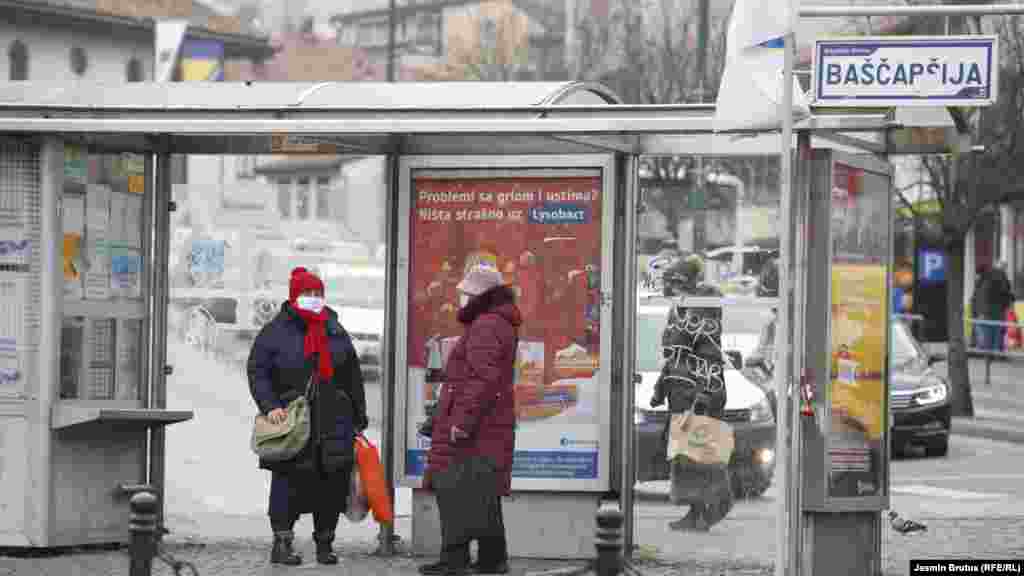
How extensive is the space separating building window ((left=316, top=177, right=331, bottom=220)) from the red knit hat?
69749mm

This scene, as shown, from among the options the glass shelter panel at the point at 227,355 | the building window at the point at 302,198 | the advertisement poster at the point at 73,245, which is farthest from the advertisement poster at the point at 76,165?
the building window at the point at 302,198

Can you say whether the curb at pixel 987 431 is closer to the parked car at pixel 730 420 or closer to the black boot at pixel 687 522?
the parked car at pixel 730 420

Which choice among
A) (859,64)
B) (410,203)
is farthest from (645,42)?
(859,64)

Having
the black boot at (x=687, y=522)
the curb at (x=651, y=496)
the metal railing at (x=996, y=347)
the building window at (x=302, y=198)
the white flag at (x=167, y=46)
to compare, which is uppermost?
the white flag at (x=167, y=46)

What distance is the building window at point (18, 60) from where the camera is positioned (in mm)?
63344

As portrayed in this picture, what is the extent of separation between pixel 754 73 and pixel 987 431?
1650 cm

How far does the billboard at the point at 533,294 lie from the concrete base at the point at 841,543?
5.46 feet

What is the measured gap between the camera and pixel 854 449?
10477 mm

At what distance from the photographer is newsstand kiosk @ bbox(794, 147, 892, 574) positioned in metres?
10.1

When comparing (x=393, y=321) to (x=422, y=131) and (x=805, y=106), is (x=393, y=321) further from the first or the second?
(x=805, y=106)

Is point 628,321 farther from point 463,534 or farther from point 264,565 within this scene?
point 264,565

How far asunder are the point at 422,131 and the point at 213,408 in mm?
9248

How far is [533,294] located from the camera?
38.4 ft

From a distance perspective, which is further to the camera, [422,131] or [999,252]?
[999,252]
